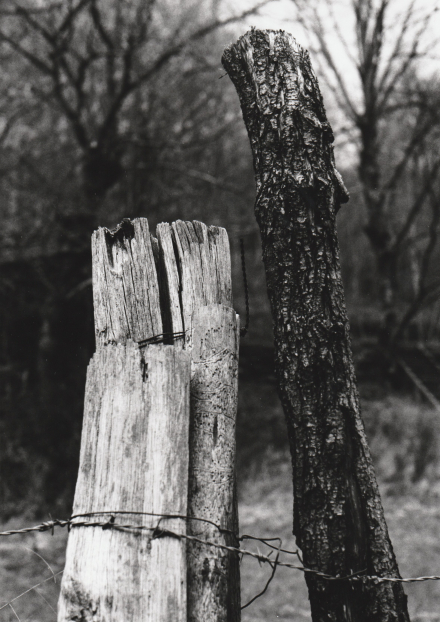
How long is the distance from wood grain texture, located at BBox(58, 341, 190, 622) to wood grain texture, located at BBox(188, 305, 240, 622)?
0.33 ft

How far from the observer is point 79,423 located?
7602 millimetres

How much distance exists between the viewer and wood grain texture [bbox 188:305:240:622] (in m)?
1.53

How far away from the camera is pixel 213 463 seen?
165 cm

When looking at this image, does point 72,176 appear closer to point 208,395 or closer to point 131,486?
point 208,395

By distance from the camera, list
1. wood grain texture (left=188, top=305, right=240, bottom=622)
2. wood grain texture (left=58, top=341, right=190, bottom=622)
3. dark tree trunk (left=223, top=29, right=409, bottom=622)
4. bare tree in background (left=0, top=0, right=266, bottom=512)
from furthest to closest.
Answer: bare tree in background (left=0, top=0, right=266, bottom=512)
dark tree trunk (left=223, top=29, right=409, bottom=622)
wood grain texture (left=188, top=305, right=240, bottom=622)
wood grain texture (left=58, top=341, right=190, bottom=622)

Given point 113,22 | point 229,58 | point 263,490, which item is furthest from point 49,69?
point 229,58

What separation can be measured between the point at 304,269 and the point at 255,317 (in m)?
8.60

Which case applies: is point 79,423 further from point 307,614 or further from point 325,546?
point 325,546

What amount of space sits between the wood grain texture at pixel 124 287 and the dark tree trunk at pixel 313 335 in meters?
0.37

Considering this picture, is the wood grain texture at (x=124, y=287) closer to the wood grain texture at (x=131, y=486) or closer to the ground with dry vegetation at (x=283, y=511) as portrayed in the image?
the wood grain texture at (x=131, y=486)

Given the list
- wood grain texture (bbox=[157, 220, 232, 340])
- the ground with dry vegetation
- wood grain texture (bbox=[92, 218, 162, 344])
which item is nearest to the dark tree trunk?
wood grain texture (bbox=[157, 220, 232, 340])

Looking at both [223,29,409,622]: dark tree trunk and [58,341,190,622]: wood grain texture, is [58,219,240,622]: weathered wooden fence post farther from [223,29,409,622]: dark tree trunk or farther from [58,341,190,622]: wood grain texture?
[223,29,409,622]: dark tree trunk

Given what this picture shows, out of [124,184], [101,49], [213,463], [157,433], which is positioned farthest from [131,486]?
[101,49]

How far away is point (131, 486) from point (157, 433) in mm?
142
